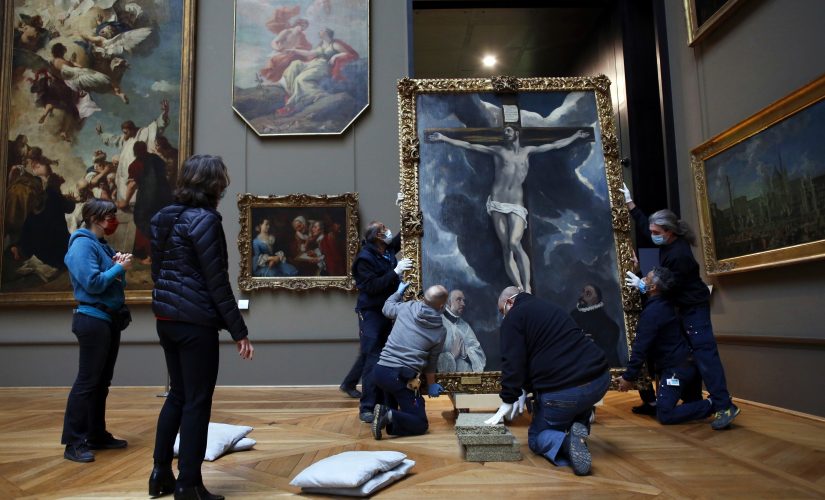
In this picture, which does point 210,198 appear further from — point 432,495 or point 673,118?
point 673,118

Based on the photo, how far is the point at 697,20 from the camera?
22.7 ft

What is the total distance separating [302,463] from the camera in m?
3.95

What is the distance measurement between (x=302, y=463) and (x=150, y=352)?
18.3 feet

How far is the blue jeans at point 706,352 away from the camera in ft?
16.6

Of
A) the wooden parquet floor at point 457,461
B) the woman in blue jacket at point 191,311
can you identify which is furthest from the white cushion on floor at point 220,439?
the woman in blue jacket at point 191,311

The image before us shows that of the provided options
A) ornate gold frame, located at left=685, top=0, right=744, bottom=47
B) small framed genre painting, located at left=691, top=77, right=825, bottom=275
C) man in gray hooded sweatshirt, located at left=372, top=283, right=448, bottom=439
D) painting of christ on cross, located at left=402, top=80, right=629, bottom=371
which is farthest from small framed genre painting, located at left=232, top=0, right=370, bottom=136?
small framed genre painting, located at left=691, top=77, right=825, bottom=275

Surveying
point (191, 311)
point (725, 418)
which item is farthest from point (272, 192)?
point (725, 418)

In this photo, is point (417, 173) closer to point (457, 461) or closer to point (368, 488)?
point (457, 461)

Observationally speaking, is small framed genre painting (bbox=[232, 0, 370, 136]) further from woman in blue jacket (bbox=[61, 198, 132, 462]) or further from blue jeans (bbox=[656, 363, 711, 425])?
blue jeans (bbox=[656, 363, 711, 425])

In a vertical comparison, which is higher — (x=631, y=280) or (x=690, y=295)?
(x=631, y=280)

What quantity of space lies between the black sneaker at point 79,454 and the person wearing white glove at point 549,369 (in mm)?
2858

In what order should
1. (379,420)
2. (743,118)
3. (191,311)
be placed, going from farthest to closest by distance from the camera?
1. (743,118)
2. (379,420)
3. (191,311)

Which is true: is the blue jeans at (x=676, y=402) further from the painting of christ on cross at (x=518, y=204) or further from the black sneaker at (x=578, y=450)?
the black sneaker at (x=578, y=450)

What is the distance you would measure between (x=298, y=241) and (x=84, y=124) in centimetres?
389
